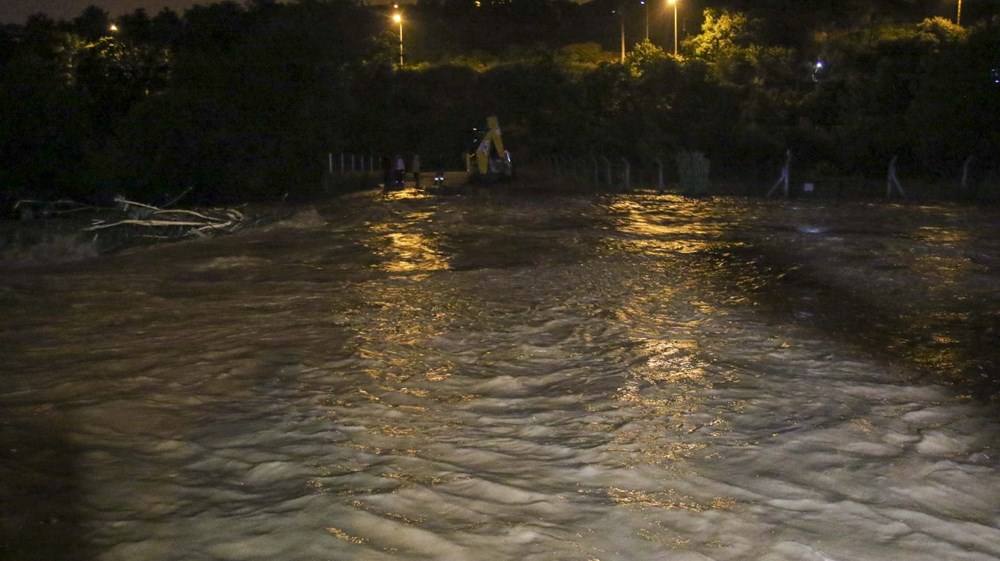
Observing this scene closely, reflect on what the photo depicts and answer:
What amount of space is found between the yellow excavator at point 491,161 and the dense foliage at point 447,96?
5.50 meters

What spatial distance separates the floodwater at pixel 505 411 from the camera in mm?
5914

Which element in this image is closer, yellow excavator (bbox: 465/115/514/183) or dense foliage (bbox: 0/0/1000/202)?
dense foliage (bbox: 0/0/1000/202)

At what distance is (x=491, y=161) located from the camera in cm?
4019

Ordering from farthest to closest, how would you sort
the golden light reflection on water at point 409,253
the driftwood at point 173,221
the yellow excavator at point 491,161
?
the yellow excavator at point 491,161, the driftwood at point 173,221, the golden light reflection on water at point 409,253

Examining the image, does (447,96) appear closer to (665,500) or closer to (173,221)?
(173,221)

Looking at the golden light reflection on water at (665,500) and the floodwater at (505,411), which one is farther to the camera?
the golden light reflection on water at (665,500)

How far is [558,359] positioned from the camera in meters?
10.3

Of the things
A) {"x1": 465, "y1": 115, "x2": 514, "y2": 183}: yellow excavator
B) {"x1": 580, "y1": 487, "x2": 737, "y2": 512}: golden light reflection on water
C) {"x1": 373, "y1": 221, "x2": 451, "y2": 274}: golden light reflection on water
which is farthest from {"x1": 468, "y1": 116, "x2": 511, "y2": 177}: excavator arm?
{"x1": 580, "y1": 487, "x2": 737, "y2": 512}: golden light reflection on water

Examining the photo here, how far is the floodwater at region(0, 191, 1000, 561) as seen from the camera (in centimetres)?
591

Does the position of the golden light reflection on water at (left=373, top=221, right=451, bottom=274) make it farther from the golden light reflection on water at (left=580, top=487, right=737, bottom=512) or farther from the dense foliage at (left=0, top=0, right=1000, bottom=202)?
the dense foliage at (left=0, top=0, right=1000, bottom=202)


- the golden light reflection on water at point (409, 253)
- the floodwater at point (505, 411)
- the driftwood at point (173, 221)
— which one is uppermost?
the driftwood at point (173, 221)

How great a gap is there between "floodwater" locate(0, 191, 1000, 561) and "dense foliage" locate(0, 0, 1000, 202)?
1675 cm

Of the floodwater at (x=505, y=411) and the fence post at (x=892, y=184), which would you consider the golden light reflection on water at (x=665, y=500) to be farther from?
the fence post at (x=892, y=184)

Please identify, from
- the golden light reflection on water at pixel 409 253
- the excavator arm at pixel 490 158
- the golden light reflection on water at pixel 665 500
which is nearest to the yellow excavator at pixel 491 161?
the excavator arm at pixel 490 158
